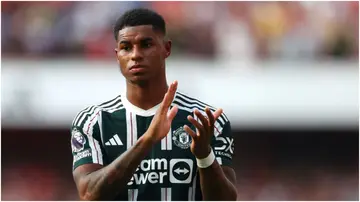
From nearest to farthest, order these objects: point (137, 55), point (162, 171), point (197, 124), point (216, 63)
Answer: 1. point (197, 124)
2. point (137, 55)
3. point (162, 171)
4. point (216, 63)

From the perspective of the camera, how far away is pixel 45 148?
11.9 m

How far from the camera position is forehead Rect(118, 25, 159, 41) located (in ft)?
10.2

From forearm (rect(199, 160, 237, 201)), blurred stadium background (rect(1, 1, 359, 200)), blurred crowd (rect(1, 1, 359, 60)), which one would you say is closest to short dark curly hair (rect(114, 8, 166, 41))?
forearm (rect(199, 160, 237, 201))

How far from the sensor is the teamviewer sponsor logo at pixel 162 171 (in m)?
3.21

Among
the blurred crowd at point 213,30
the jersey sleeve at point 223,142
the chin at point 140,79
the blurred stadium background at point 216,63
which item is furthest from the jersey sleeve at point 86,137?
the blurred crowd at point 213,30

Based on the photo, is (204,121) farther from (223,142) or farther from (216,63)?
(216,63)

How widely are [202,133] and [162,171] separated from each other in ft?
1.04

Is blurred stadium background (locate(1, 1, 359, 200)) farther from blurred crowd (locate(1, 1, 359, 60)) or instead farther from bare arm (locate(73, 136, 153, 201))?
bare arm (locate(73, 136, 153, 201))

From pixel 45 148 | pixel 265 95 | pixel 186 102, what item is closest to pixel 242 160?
pixel 265 95

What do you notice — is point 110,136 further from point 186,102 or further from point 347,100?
point 347,100

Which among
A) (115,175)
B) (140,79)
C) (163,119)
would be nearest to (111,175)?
(115,175)

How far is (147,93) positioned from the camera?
10.6 ft

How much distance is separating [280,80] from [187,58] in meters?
1.17

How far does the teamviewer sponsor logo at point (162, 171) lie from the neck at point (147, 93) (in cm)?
23
